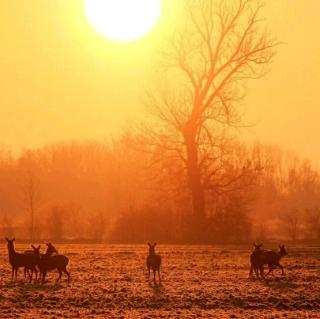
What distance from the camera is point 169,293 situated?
2295cm

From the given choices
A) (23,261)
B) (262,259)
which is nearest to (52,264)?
(23,261)

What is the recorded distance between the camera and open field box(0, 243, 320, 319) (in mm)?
19484

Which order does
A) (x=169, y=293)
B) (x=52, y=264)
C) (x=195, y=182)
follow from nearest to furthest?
(x=169, y=293) → (x=52, y=264) → (x=195, y=182)

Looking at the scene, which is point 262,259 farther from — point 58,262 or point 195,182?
point 195,182

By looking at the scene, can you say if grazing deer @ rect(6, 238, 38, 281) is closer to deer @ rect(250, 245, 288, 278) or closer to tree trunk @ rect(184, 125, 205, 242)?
deer @ rect(250, 245, 288, 278)

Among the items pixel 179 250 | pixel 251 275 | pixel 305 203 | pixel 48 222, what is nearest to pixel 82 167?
pixel 305 203

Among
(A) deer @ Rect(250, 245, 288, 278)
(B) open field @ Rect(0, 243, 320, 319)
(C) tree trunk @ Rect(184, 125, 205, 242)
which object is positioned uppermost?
(C) tree trunk @ Rect(184, 125, 205, 242)

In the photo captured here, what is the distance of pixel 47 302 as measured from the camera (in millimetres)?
21250

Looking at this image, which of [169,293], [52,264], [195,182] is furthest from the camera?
[195,182]

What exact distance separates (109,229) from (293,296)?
40124 mm

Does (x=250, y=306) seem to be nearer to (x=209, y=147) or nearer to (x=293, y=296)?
(x=293, y=296)

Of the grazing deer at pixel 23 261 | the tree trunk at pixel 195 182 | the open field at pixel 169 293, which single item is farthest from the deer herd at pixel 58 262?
the tree trunk at pixel 195 182

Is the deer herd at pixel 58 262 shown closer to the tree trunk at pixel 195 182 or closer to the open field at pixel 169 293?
the open field at pixel 169 293

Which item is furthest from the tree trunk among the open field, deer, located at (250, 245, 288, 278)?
deer, located at (250, 245, 288, 278)
